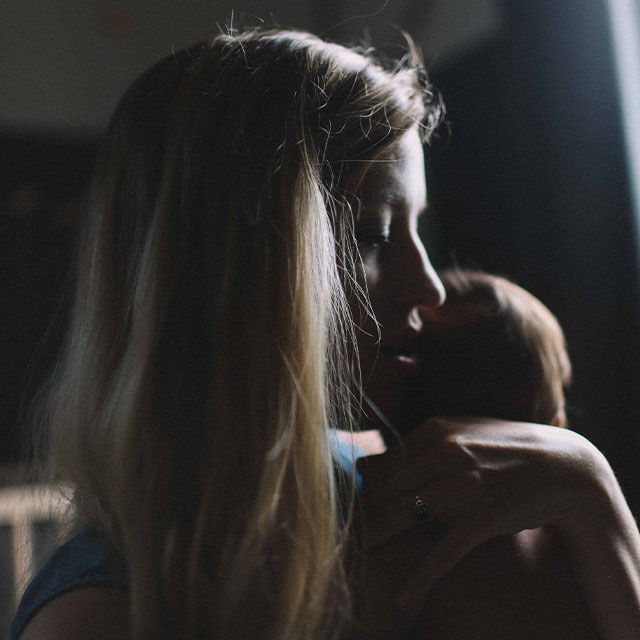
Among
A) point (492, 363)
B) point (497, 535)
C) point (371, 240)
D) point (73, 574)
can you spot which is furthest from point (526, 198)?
point (73, 574)

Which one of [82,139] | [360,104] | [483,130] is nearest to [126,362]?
[360,104]

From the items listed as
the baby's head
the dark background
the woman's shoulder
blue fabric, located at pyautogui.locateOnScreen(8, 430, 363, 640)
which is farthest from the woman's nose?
the dark background

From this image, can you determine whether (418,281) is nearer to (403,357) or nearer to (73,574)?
(403,357)

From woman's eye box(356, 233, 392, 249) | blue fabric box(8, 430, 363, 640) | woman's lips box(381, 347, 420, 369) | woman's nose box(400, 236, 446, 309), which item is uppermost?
woman's eye box(356, 233, 392, 249)

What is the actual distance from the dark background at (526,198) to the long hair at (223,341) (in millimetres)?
636

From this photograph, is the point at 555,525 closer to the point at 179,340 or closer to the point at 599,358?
→ the point at 179,340

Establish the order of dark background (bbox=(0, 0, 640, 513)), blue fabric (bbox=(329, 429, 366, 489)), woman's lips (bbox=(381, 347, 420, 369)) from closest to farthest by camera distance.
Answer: blue fabric (bbox=(329, 429, 366, 489)) < woman's lips (bbox=(381, 347, 420, 369)) < dark background (bbox=(0, 0, 640, 513))

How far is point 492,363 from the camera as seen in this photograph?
0.84 m

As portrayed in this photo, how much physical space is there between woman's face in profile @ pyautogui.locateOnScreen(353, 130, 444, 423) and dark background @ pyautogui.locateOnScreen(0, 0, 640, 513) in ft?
2.04

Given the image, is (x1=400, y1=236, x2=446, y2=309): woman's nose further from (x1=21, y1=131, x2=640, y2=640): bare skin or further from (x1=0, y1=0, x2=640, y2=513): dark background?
(x1=0, y1=0, x2=640, y2=513): dark background

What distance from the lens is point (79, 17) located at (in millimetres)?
1941

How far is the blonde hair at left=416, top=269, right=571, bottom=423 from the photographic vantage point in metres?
0.84

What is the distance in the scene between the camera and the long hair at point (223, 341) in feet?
1.89

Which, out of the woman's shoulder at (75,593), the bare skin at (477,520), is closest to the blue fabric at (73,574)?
the woman's shoulder at (75,593)
